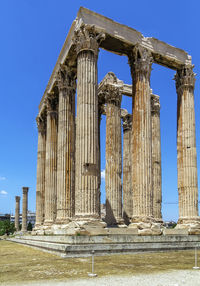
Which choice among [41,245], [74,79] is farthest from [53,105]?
[41,245]

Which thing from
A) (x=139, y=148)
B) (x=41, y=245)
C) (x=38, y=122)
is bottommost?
(x=41, y=245)

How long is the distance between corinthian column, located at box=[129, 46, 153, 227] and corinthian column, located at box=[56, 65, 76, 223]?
547 centimetres

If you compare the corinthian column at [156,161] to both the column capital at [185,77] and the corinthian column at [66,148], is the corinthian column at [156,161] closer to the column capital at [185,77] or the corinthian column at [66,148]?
the column capital at [185,77]

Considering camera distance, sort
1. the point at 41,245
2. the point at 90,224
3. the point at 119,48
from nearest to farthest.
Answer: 1. the point at 90,224
2. the point at 41,245
3. the point at 119,48

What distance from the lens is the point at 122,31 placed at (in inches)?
989

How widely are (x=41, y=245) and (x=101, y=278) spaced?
39.1ft

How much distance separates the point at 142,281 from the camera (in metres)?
10.0

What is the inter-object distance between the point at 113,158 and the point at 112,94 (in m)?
6.45

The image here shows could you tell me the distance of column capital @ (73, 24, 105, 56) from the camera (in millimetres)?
22547

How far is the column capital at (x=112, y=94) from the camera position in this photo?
32.5m

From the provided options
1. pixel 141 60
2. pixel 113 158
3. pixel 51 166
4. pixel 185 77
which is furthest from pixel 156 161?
pixel 141 60

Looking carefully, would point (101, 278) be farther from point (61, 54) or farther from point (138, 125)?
point (61, 54)

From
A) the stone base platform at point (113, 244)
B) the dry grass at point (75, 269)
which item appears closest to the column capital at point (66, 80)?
the stone base platform at point (113, 244)

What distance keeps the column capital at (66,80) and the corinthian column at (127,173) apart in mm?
11980
